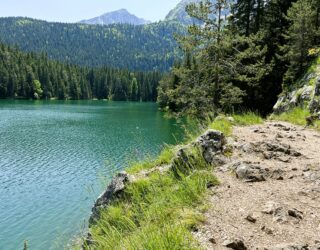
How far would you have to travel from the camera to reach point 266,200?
623 cm

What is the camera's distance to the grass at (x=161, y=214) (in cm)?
460

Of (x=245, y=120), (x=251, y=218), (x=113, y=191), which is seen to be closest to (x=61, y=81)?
(x=245, y=120)

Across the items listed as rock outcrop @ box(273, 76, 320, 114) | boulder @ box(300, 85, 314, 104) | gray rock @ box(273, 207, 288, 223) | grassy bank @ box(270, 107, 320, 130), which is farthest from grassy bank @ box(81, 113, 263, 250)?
boulder @ box(300, 85, 314, 104)

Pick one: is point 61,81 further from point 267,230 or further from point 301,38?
point 267,230

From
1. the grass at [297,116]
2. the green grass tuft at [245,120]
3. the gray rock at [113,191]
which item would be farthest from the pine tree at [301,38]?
the gray rock at [113,191]

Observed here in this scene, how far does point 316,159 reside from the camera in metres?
8.49

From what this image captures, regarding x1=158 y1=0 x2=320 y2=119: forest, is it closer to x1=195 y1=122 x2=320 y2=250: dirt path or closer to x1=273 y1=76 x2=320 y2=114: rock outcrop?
x1=273 y1=76 x2=320 y2=114: rock outcrop

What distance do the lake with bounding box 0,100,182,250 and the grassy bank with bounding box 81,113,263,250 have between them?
36.9 inches

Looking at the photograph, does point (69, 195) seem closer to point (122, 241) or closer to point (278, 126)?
point (278, 126)

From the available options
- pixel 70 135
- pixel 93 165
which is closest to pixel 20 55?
pixel 70 135

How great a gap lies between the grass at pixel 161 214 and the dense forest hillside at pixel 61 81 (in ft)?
471

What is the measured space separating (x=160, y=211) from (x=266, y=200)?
1949 millimetres

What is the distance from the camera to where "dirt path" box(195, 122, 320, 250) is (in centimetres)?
492

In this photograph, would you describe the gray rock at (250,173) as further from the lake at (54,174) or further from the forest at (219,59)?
the forest at (219,59)
